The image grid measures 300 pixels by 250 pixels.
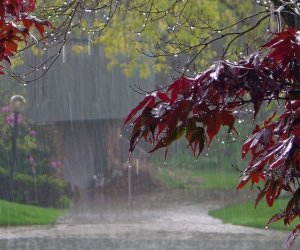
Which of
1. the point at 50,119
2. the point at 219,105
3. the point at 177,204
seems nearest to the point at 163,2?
the point at 219,105

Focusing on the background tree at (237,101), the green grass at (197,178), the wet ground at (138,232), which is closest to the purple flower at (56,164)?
the wet ground at (138,232)

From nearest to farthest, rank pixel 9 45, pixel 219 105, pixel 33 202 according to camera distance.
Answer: pixel 219 105, pixel 9 45, pixel 33 202

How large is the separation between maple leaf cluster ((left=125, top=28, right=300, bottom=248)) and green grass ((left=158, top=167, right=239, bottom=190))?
16.5 meters

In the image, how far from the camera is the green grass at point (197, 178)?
767 inches

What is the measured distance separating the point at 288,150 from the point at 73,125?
1718 centimetres

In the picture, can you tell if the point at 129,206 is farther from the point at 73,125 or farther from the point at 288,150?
the point at 288,150

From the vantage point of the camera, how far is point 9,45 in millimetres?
3438

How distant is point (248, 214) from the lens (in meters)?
15.1

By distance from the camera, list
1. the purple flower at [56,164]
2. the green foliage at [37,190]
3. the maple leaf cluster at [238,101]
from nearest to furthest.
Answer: the maple leaf cluster at [238,101], the green foliage at [37,190], the purple flower at [56,164]

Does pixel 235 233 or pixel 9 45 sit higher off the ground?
pixel 9 45

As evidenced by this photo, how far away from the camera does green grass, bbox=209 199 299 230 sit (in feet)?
44.5

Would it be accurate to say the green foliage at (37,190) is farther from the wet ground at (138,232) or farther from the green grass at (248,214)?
the green grass at (248,214)

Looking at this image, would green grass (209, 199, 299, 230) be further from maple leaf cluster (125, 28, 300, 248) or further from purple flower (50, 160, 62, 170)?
maple leaf cluster (125, 28, 300, 248)

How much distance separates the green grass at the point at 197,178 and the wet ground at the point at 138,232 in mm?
2780
